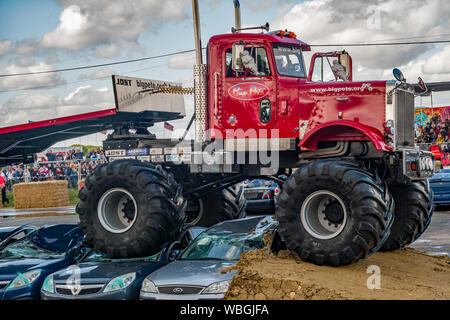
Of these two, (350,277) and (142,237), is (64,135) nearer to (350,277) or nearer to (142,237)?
(142,237)

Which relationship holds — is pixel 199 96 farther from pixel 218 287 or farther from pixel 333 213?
pixel 218 287

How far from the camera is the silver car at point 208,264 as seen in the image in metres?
7.08

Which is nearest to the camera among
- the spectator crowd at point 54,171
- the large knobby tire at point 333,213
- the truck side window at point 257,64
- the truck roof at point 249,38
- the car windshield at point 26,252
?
the large knobby tire at point 333,213

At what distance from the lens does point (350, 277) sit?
699 centimetres

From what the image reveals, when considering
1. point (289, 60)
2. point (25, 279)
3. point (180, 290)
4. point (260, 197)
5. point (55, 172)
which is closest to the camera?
point (180, 290)

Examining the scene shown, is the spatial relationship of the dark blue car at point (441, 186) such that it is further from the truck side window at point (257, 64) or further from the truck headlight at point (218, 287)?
the truck headlight at point (218, 287)

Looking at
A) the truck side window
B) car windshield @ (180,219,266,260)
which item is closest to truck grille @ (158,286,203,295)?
car windshield @ (180,219,266,260)

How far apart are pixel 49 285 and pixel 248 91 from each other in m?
4.21

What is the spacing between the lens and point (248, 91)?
8797 millimetres

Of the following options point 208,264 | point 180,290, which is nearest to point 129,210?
point 208,264

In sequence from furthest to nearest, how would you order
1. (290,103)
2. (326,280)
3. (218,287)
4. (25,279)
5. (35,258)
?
(35,258), (290,103), (25,279), (218,287), (326,280)

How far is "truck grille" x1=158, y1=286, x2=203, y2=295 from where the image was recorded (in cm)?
707

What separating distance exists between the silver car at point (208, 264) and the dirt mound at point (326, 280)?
30 cm

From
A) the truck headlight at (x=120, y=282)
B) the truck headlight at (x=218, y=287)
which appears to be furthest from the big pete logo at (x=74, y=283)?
the truck headlight at (x=218, y=287)
